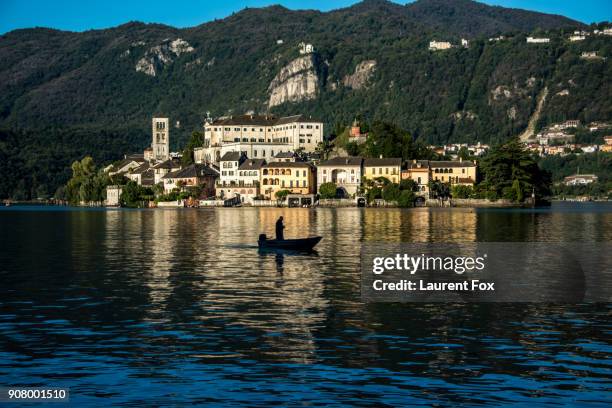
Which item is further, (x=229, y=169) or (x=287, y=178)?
(x=229, y=169)

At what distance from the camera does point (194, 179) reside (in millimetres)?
192625

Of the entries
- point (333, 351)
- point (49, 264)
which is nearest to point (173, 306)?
point (333, 351)

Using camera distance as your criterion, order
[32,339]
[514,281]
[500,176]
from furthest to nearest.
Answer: [500,176], [514,281], [32,339]

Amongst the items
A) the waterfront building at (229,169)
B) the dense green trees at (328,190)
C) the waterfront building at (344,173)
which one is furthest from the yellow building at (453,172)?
the waterfront building at (229,169)

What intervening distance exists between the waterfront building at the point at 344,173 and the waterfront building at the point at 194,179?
25667 millimetres

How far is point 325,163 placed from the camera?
7082 inches

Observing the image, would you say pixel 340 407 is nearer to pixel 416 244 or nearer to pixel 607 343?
pixel 607 343

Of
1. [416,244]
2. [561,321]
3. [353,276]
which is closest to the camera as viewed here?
[561,321]

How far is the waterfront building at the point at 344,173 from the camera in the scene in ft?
582

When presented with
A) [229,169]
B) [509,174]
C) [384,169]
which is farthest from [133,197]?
[509,174]

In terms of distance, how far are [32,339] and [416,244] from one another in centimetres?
4070

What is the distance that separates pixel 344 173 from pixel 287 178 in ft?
38.4

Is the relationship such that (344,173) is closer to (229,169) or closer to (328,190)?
(328,190)

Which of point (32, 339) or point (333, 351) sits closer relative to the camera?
point (333, 351)
